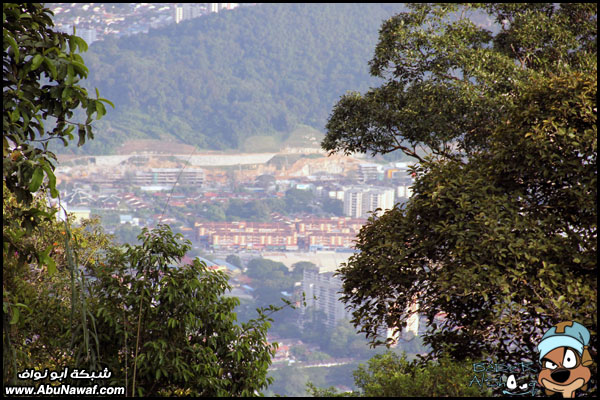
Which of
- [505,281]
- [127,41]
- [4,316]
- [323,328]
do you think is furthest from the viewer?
[127,41]

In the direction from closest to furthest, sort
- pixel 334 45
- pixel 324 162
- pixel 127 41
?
1. pixel 324 162
2. pixel 334 45
3. pixel 127 41

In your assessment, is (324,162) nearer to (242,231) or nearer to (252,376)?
(242,231)

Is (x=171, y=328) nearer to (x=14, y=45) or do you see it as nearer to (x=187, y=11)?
(x=14, y=45)

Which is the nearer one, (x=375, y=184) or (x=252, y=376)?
(x=252, y=376)

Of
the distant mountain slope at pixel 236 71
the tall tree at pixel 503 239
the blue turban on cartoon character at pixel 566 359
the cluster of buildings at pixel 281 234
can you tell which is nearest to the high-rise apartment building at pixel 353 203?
the cluster of buildings at pixel 281 234

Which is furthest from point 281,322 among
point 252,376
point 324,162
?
point 252,376

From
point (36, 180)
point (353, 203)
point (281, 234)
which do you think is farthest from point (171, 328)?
point (353, 203)

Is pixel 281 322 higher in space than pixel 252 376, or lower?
lower

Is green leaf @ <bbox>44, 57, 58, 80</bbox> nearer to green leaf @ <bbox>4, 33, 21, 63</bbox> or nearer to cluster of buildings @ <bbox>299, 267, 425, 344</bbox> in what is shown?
green leaf @ <bbox>4, 33, 21, 63</bbox>
